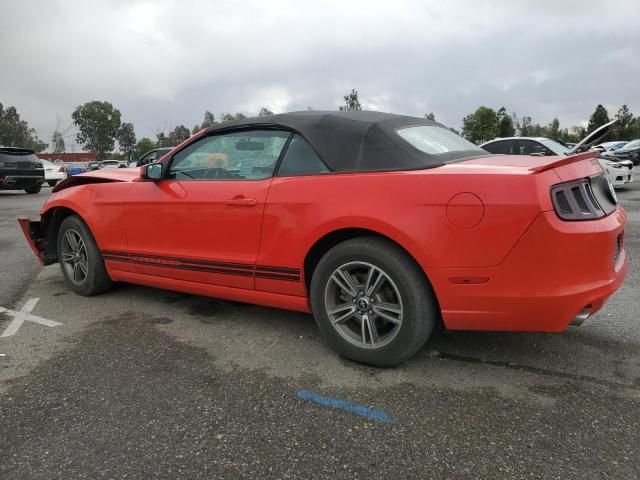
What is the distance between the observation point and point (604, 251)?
269 centimetres

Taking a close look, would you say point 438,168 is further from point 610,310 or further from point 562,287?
point 610,310

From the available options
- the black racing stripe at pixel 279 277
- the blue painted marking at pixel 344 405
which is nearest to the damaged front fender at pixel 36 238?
the black racing stripe at pixel 279 277

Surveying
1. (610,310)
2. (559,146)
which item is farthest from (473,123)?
(610,310)

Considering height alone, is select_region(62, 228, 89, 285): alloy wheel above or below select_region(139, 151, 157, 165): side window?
below

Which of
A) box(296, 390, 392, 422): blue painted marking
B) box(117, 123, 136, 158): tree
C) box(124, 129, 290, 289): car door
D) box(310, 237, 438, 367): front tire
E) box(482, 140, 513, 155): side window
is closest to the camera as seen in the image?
box(296, 390, 392, 422): blue painted marking

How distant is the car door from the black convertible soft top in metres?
0.17

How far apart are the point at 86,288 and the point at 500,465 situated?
378cm

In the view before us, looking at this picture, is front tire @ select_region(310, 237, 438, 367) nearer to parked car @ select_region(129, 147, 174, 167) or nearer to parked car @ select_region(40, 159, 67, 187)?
parked car @ select_region(129, 147, 174, 167)

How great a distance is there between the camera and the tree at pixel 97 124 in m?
88.3

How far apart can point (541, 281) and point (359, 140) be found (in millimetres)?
1309

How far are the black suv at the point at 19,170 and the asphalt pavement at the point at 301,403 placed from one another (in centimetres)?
1522

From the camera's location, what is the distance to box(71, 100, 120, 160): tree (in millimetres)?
88312

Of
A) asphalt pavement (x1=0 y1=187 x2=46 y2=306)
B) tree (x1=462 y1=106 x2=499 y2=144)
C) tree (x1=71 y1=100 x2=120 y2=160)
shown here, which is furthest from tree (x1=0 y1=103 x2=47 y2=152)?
asphalt pavement (x1=0 y1=187 x2=46 y2=306)

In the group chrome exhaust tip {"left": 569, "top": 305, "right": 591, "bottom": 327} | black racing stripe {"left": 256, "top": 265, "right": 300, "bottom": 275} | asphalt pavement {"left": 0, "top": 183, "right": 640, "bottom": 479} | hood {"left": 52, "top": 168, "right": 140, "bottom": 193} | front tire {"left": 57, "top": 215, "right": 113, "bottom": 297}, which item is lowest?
asphalt pavement {"left": 0, "top": 183, "right": 640, "bottom": 479}
